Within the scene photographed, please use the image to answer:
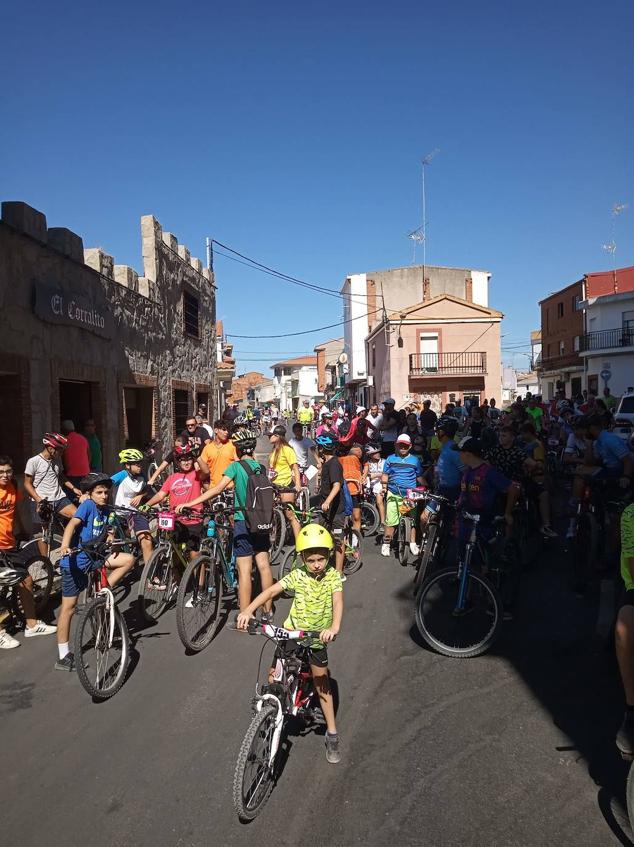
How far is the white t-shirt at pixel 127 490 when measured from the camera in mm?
7305

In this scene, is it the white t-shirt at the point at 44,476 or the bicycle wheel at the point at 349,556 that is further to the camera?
the bicycle wheel at the point at 349,556

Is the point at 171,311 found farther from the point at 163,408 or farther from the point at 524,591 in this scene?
the point at 524,591

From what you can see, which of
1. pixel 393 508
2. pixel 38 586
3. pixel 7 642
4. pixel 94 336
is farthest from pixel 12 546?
pixel 94 336

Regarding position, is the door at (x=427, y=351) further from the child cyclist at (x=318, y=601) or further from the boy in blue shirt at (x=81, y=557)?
the child cyclist at (x=318, y=601)

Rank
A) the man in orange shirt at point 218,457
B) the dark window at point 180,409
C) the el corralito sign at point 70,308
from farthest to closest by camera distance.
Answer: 1. the dark window at point 180,409
2. the el corralito sign at point 70,308
3. the man in orange shirt at point 218,457

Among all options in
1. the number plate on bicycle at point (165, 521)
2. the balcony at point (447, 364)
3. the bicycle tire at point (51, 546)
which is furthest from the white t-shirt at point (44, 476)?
the balcony at point (447, 364)

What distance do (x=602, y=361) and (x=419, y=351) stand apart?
1374 cm

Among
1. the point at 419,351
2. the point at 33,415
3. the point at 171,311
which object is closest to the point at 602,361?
the point at 419,351

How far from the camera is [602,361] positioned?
43438 mm

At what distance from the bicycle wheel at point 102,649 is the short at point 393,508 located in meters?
4.30

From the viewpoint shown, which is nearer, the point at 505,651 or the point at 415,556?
the point at 505,651

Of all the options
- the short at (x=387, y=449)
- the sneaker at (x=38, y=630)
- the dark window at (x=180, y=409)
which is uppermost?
the dark window at (x=180, y=409)

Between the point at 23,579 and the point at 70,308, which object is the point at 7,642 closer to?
the point at 23,579

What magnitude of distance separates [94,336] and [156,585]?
21.3 feet
